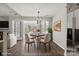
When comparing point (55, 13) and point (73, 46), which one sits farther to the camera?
point (55, 13)

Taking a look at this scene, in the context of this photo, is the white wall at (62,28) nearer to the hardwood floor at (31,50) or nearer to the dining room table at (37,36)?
the hardwood floor at (31,50)

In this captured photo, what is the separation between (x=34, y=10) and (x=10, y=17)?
64 cm

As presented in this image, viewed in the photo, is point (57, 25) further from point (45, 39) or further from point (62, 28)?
point (45, 39)

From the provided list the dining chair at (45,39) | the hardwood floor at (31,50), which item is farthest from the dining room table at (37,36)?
the hardwood floor at (31,50)

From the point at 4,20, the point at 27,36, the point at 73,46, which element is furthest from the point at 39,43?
the point at 4,20

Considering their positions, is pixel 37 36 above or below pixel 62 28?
below

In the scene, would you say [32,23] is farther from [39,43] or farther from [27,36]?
[39,43]

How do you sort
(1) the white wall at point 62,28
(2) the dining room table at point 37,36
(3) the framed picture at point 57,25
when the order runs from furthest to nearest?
1. (2) the dining room table at point 37,36
2. (3) the framed picture at point 57,25
3. (1) the white wall at point 62,28

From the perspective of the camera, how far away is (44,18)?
8.98 ft

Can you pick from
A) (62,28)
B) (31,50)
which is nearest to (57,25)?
(62,28)

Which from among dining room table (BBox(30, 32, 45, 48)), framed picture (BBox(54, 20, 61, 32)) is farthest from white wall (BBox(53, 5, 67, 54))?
dining room table (BBox(30, 32, 45, 48))

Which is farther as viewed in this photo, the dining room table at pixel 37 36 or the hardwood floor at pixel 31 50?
the dining room table at pixel 37 36

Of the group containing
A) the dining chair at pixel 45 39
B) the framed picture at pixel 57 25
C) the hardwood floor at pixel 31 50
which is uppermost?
the framed picture at pixel 57 25

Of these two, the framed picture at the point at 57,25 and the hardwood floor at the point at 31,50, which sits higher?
the framed picture at the point at 57,25
